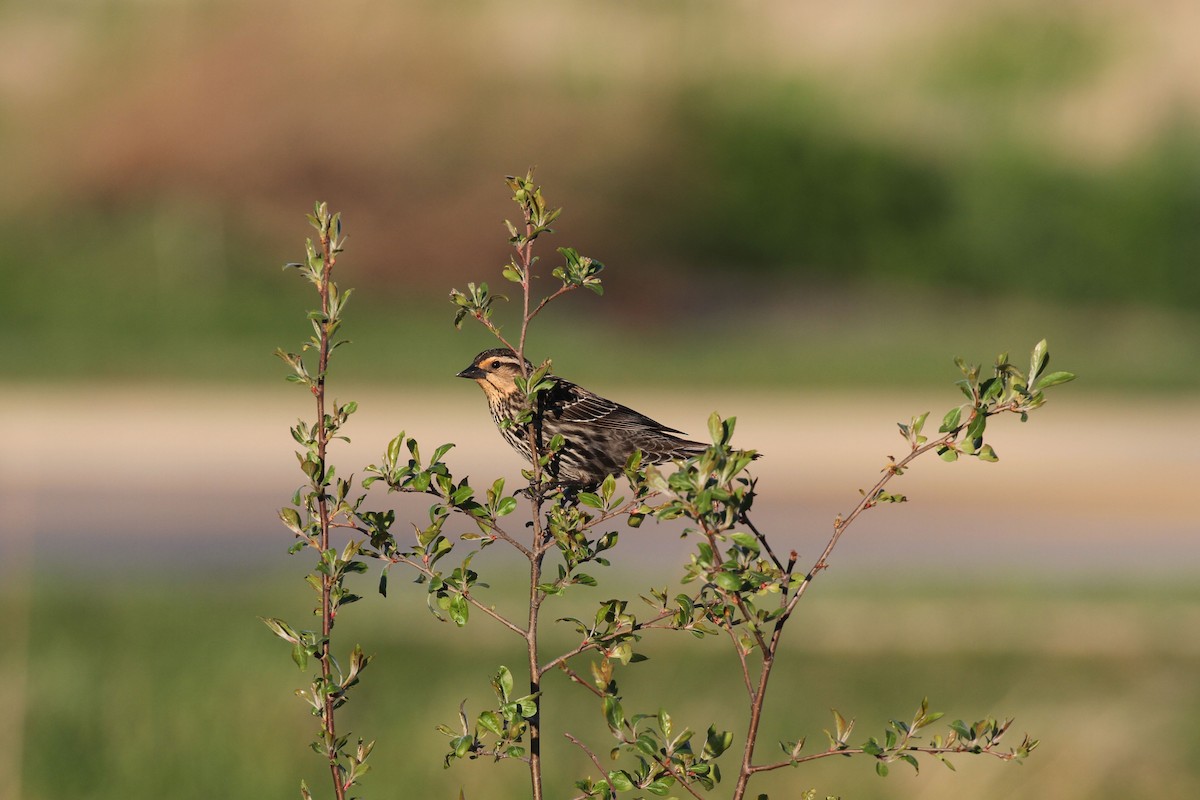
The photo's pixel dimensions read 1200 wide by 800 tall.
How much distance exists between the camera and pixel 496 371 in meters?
3.12

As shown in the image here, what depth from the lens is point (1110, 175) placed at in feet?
86.8

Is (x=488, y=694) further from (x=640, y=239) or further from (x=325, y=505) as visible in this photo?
(x=640, y=239)

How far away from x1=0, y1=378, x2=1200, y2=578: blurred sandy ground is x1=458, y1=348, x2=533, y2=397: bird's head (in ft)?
34.1

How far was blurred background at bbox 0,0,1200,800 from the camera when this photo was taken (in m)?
20.3

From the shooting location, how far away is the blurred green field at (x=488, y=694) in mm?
7562

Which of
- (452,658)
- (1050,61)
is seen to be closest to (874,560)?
(452,658)

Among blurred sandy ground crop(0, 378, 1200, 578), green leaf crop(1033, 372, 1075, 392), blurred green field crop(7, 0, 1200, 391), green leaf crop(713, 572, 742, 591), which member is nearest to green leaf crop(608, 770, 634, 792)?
green leaf crop(713, 572, 742, 591)

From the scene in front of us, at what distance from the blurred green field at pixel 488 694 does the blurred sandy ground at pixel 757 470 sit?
2.78 m

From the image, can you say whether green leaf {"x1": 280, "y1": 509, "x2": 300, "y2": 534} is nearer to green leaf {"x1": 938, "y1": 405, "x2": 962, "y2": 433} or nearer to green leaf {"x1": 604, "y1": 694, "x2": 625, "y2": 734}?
green leaf {"x1": 604, "y1": 694, "x2": 625, "y2": 734}

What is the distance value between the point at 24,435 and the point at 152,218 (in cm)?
457

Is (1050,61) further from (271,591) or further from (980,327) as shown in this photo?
(271,591)

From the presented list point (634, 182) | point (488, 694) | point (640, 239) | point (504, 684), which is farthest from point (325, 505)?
point (634, 182)

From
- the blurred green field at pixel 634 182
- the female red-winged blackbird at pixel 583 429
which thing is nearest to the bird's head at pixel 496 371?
the female red-winged blackbird at pixel 583 429

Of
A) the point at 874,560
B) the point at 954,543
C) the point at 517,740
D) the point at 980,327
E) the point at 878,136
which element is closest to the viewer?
the point at 517,740
